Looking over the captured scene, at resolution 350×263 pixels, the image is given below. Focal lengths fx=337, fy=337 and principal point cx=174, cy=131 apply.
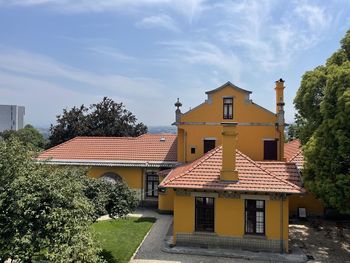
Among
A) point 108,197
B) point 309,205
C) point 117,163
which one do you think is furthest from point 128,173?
point 309,205

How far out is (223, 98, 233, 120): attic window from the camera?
24.6 meters

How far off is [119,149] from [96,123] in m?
15.3

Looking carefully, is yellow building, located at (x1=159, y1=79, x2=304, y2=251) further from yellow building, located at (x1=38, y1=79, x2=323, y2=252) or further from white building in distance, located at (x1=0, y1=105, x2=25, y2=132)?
white building in distance, located at (x1=0, y1=105, x2=25, y2=132)

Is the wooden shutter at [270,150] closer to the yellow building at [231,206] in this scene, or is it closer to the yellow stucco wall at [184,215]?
the yellow building at [231,206]

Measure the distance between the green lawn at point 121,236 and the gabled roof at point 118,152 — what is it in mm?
5666

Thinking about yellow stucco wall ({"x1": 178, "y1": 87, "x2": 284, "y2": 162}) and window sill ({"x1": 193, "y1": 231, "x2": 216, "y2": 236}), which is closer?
window sill ({"x1": 193, "y1": 231, "x2": 216, "y2": 236})

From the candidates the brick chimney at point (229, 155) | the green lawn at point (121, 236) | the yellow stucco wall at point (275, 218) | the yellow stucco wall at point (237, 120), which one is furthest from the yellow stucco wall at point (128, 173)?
the yellow stucco wall at point (275, 218)

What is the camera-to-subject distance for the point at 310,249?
17031mm

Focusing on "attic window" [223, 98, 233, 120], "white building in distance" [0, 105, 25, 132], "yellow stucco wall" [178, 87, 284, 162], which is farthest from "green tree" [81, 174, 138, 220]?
"white building in distance" [0, 105, 25, 132]

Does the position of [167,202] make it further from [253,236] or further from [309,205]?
[309,205]

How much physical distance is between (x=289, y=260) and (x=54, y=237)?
1061cm

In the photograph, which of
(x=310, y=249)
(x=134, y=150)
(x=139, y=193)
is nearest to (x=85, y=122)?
(x=134, y=150)

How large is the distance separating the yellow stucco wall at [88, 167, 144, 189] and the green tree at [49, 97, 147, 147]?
14.6 meters

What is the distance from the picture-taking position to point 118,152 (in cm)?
2842
